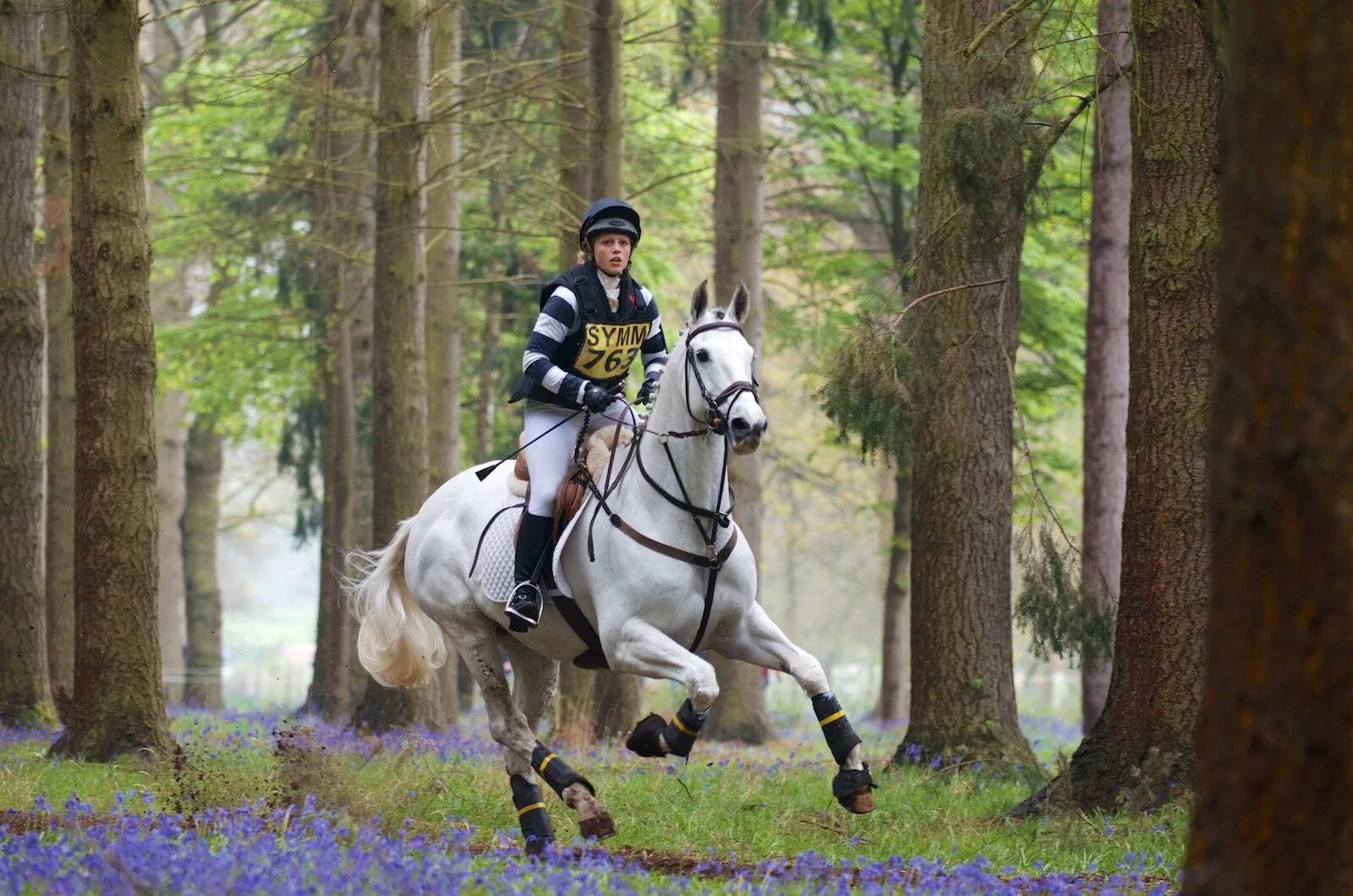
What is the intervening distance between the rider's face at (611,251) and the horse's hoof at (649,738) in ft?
8.44

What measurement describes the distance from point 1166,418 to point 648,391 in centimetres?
305

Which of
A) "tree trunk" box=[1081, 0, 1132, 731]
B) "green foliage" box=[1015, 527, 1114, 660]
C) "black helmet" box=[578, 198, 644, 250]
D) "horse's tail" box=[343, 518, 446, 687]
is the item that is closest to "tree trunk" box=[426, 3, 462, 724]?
"tree trunk" box=[1081, 0, 1132, 731]

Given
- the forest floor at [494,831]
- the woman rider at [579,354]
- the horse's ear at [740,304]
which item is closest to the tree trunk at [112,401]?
the forest floor at [494,831]

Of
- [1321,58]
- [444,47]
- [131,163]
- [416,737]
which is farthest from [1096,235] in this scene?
[1321,58]

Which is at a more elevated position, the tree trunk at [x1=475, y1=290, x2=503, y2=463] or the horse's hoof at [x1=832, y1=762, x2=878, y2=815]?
→ the tree trunk at [x1=475, y1=290, x2=503, y2=463]

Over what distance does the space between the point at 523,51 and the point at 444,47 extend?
323 centimetres

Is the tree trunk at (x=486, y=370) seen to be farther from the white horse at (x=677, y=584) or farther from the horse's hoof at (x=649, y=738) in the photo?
the horse's hoof at (x=649, y=738)

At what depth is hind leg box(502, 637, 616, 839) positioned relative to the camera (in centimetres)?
837

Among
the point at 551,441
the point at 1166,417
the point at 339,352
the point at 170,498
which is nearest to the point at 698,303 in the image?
the point at 551,441

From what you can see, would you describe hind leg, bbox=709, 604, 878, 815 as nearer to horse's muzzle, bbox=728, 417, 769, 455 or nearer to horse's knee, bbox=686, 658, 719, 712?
horse's knee, bbox=686, 658, 719, 712

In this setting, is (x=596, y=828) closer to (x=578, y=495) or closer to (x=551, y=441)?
(x=578, y=495)

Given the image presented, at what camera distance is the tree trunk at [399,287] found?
15602mm

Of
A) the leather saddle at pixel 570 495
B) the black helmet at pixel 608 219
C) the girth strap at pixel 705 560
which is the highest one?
the black helmet at pixel 608 219

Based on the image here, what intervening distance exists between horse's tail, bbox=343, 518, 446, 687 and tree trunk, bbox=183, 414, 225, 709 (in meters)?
18.9
